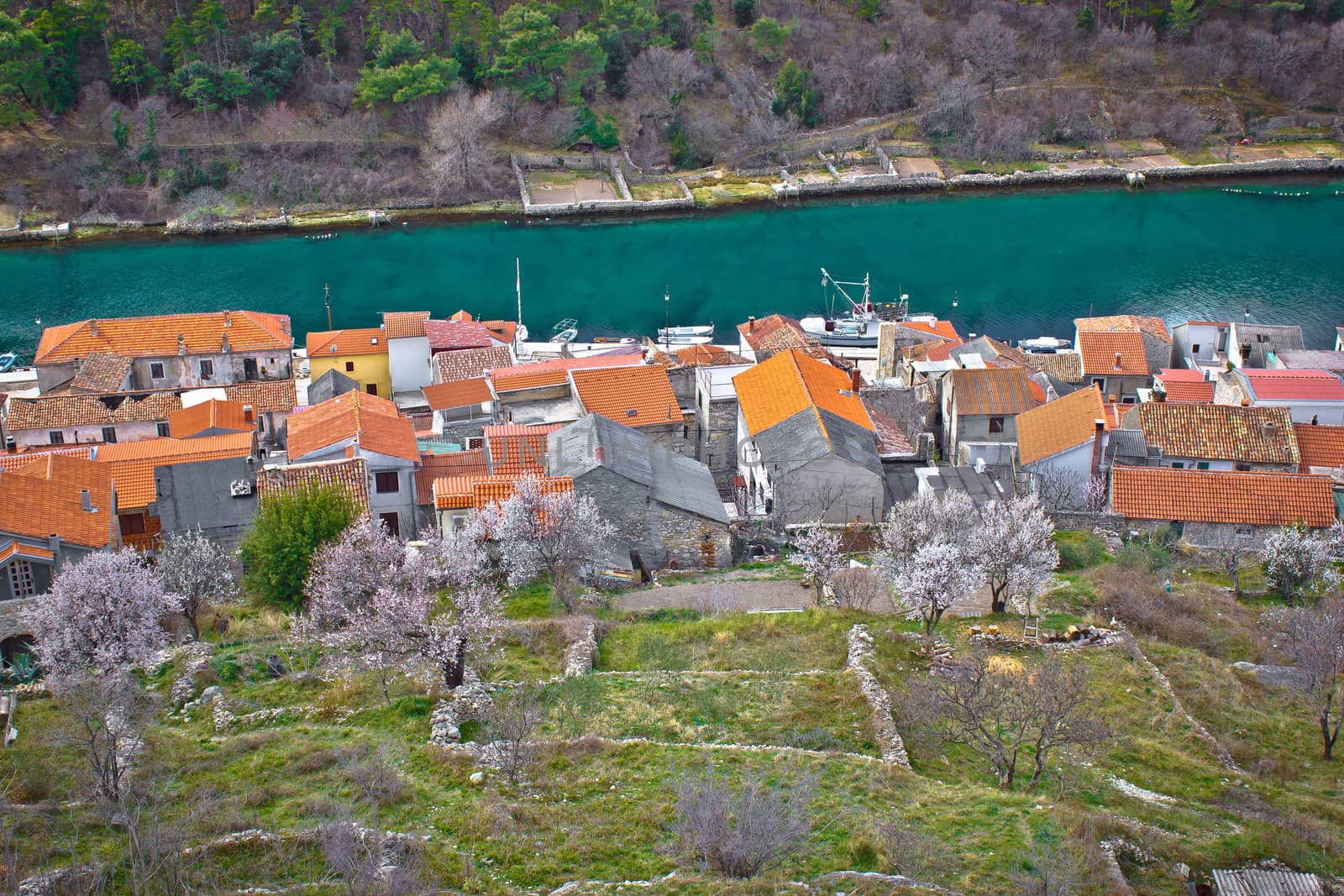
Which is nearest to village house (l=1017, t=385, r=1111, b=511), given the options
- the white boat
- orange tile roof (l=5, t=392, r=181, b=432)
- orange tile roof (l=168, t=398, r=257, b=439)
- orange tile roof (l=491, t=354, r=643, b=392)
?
orange tile roof (l=491, t=354, r=643, b=392)

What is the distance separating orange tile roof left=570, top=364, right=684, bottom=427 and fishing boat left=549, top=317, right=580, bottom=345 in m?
17.8

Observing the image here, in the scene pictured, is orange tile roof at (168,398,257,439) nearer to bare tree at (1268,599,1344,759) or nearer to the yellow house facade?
the yellow house facade

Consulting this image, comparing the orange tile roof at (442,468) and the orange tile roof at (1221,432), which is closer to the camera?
the orange tile roof at (442,468)

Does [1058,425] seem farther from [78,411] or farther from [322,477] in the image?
[78,411]

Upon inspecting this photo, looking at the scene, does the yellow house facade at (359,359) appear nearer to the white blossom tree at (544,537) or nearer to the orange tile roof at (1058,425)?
the white blossom tree at (544,537)

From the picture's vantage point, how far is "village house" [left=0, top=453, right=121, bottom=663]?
30.2m

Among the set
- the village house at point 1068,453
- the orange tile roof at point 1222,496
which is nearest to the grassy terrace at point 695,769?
the orange tile roof at point 1222,496

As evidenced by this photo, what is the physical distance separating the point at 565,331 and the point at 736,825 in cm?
5251

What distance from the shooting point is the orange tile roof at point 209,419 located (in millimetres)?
46062

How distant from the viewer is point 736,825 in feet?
Result: 53.9

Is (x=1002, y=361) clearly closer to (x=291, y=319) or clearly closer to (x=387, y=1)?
(x=291, y=319)

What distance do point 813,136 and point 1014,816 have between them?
93.2m

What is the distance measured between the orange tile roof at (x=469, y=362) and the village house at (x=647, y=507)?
16.7 metres

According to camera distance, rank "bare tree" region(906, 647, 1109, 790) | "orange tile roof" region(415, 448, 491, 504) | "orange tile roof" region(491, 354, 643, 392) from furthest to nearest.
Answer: "orange tile roof" region(491, 354, 643, 392), "orange tile roof" region(415, 448, 491, 504), "bare tree" region(906, 647, 1109, 790)
